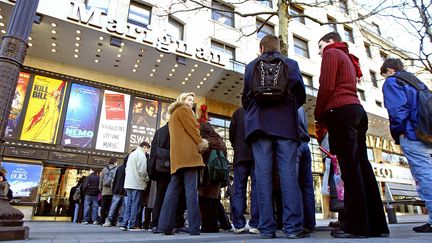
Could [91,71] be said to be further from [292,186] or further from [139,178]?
[292,186]

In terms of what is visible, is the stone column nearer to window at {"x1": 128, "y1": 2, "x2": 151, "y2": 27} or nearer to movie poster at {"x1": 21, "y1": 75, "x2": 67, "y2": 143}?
movie poster at {"x1": 21, "y1": 75, "x2": 67, "y2": 143}

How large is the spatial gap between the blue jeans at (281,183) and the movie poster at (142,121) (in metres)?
12.1

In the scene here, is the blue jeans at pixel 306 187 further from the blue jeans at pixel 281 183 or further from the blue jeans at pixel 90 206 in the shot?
the blue jeans at pixel 90 206

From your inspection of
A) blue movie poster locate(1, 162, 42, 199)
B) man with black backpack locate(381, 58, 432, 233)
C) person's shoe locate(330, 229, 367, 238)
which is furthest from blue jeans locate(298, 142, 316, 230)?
blue movie poster locate(1, 162, 42, 199)

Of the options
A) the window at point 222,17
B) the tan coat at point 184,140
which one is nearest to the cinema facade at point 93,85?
the window at point 222,17

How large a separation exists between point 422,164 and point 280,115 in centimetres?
210

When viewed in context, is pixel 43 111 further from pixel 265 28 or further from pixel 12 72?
pixel 265 28

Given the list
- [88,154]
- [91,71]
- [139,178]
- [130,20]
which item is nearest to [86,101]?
[91,71]

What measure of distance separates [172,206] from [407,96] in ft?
11.5

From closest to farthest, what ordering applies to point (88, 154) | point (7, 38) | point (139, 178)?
point (7, 38) → point (139, 178) → point (88, 154)

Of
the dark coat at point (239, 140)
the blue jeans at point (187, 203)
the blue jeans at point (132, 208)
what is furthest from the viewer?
the blue jeans at point (132, 208)

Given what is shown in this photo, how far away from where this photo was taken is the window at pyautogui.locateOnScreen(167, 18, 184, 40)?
1563cm

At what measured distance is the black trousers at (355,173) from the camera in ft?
8.13

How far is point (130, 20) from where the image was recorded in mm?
14383
